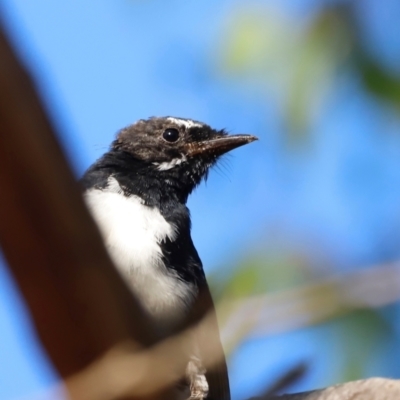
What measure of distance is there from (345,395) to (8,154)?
198 cm

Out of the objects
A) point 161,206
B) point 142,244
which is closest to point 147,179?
point 161,206

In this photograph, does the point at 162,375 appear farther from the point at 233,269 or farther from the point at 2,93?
the point at 233,269

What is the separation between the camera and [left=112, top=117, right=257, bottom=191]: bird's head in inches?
180

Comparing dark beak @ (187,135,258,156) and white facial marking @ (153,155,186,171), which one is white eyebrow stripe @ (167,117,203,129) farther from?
white facial marking @ (153,155,186,171)

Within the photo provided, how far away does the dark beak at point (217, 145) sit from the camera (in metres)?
4.77

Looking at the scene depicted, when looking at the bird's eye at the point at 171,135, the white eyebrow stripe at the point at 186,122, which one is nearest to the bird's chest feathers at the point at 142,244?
the bird's eye at the point at 171,135

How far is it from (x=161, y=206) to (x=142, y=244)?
0.52m

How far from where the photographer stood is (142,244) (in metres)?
3.53

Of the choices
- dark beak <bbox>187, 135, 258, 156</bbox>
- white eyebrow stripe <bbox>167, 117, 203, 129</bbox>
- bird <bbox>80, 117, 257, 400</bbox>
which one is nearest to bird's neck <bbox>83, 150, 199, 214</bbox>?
bird <bbox>80, 117, 257, 400</bbox>

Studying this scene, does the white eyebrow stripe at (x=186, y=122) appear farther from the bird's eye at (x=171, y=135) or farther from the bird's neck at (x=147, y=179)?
the bird's neck at (x=147, y=179)

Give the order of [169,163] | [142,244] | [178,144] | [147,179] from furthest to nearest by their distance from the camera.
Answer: [178,144] → [169,163] → [147,179] → [142,244]

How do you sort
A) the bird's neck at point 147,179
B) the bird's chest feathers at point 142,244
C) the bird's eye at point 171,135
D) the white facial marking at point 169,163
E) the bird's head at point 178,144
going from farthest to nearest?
the bird's eye at point 171,135 → the bird's head at point 178,144 → the white facial marking at point 169,163 → the bird's neck at point 147,179 → the bird's chest feathers at point 142,244

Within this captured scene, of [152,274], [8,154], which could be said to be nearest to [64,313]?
[8,154]

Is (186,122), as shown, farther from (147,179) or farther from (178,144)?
(147,179)
